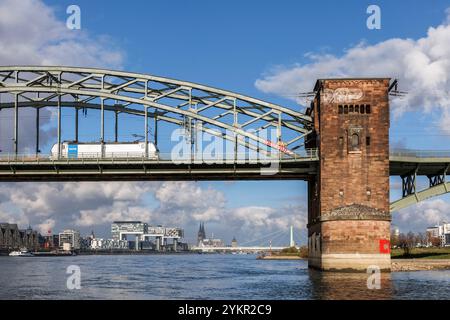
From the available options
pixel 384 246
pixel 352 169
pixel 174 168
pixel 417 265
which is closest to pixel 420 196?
pixel 417 265

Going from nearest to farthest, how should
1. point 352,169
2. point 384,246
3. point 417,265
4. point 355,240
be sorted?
point 355,240 < point 384,246 < point 352,169 < point 417,265

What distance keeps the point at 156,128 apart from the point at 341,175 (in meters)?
25.1

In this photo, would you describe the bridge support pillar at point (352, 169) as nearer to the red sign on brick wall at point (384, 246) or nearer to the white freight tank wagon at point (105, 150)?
the red sign on brick wall at point (384, 246)

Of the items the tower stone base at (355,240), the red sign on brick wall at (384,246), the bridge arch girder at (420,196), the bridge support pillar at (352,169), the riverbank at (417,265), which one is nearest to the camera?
the tower stone base at (355,240)

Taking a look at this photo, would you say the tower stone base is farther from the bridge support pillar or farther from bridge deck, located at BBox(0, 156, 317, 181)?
bridge deck, located at BBox(0, 156, 317, 181)

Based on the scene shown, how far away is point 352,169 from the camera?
70.8m

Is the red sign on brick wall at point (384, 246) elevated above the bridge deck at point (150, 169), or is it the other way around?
the bridge deck at point (150, 169)

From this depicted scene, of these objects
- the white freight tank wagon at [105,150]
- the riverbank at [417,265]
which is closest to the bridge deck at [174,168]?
the white freight tank wagon at [105,150]

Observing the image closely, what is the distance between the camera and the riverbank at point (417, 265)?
251 feet

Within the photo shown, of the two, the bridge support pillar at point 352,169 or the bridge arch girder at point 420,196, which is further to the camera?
the bridge arch girder at point 420,196

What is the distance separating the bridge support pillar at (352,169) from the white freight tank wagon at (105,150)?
70.2ft

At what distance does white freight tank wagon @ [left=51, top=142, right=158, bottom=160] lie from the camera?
260ft

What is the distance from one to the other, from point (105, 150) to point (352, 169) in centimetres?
2971

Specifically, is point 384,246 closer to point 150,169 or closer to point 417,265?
point 417,265
